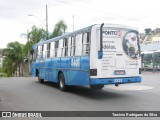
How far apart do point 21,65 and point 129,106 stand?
5833 centimetres

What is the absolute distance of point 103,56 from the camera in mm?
12328

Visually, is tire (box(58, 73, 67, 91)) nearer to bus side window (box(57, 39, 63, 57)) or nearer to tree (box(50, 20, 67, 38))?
bus side window (box(57, 39, 63, 57))

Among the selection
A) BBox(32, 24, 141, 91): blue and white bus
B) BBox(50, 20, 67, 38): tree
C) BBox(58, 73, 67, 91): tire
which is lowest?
BBox(58, 73, 67, 91): tire

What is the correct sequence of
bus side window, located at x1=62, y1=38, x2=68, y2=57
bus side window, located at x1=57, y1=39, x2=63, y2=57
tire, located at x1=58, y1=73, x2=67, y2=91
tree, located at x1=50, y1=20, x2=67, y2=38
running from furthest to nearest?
tree, located at x1=50, y1=20, x2=67, y2=38, bus side window, located at x1=57, y1=39, x2=63, y2=57, tire, located at x1=58, y1=73, x2=67, y2=91, bus side window, located at x1=62, y1=38, x2=68, y2=57

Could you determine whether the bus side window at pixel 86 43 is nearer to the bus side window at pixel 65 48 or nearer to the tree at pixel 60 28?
the bus side window at pixel 65 48

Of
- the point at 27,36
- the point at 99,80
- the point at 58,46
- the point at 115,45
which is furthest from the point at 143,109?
the point at 27,36

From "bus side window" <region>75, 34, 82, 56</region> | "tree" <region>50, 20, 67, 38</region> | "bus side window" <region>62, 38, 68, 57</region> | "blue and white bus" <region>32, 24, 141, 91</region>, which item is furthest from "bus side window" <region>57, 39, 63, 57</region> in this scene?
"tree" <region>50, 20, 67, 38</region>

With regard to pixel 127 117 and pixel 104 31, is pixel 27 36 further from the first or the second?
pixel 127 117

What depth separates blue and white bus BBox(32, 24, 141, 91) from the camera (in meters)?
12.2

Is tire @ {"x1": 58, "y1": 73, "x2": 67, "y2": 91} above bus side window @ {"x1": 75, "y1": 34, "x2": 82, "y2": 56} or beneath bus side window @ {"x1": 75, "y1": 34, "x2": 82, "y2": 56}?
beneath

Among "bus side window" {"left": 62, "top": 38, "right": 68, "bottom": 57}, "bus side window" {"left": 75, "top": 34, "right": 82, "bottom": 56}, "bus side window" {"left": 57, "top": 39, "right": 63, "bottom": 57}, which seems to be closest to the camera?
"bus side window" {"left": 75, "top": 34, "right": 82, "bottom": 56}

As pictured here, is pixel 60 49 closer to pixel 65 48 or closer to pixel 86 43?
pixel 65 48

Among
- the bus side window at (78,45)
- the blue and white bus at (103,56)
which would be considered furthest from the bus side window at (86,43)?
the bus side window at (78,45)

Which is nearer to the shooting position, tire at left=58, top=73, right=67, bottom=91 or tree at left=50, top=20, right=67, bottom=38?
tire at left=58, top=73, right=67, bottom=91
